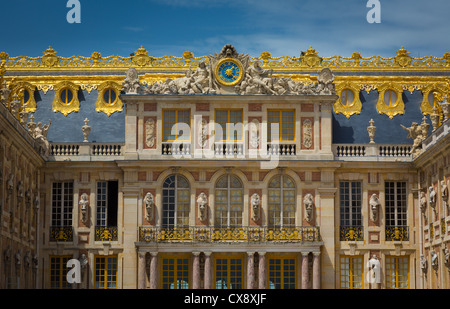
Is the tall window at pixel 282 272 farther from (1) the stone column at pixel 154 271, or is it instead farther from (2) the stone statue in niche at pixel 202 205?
(1) the stone column at pixel 154 271

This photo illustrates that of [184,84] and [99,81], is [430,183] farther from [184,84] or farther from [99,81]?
[99,81]

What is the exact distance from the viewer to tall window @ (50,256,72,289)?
173ft

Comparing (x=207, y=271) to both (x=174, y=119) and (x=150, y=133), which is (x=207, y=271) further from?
(x=174, y=119)

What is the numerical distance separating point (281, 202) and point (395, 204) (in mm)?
5177

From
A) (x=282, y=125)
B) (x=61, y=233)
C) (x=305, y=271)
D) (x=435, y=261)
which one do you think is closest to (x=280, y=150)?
(x=282, y=125)

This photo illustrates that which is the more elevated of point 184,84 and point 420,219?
point 184,84

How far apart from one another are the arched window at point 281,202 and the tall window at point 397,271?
473 centimetres

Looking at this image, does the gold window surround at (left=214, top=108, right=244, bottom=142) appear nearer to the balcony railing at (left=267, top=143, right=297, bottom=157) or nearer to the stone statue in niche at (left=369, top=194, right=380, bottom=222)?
the balcony railing at (left=267, top=143, right=297, bottom=157)

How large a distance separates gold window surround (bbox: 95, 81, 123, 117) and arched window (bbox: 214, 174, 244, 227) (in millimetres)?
6450

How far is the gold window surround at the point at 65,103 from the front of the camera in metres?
55.9

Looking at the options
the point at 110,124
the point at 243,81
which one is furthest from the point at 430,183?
the point at 110,124

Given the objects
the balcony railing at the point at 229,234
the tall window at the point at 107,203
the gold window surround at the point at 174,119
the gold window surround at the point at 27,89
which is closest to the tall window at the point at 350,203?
the balcony railing at the point at 229,234
